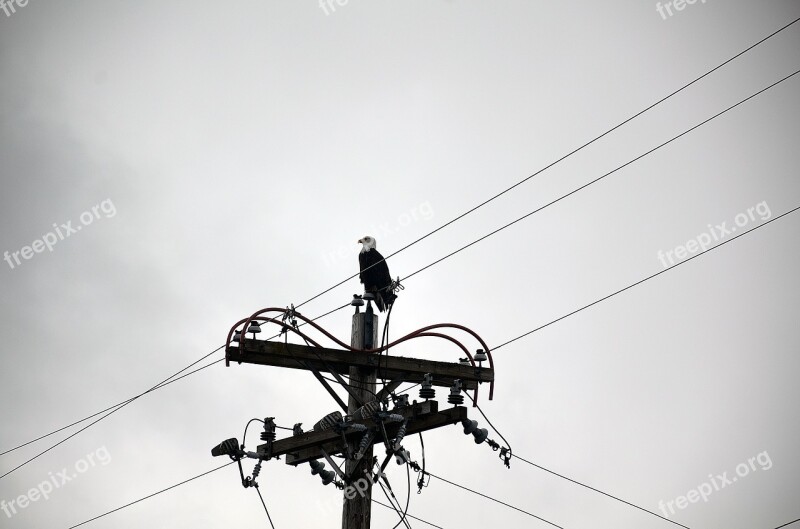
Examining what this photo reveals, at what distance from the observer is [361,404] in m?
7.23

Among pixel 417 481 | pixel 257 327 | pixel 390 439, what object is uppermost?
pixel 257 327

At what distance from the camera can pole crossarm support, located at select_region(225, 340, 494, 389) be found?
23.5ft

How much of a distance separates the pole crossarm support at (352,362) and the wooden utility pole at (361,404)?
0.12 meters

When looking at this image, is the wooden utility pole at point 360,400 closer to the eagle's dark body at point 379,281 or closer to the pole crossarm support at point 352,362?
the pole crossarm support at point 352,362

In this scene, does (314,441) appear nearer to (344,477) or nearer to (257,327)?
(344,477)

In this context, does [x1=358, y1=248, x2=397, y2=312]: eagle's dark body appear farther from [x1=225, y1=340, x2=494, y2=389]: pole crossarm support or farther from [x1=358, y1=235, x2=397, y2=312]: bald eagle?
[x1=225, y1=340, x2=494, y2=389]: pole crossarm support

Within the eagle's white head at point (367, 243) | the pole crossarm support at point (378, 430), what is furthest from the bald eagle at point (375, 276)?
the pole crossarm support at point (378, 430)

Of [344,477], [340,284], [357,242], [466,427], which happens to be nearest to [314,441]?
[344,477]

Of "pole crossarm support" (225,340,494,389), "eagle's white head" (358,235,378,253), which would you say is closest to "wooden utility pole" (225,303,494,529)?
"pole crossarm support" (225,340,494,389)

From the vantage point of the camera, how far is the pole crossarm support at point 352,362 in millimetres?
7172

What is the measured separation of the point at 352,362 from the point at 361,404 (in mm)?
419

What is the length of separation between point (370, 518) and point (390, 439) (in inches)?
29.5

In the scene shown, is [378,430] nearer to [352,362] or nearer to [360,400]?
[360,400]

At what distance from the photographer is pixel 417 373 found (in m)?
7.43
